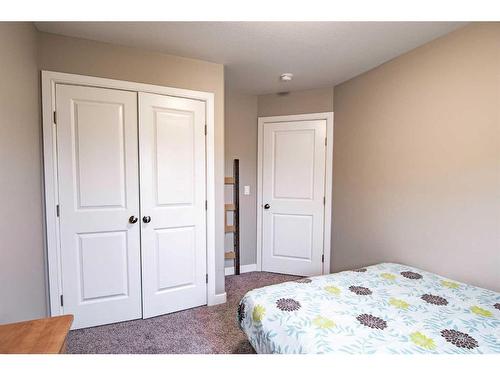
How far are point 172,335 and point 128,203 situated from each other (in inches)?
41.9

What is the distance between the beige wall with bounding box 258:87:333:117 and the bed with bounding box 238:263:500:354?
6.50 ft

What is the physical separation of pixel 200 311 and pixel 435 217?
203 centimetres

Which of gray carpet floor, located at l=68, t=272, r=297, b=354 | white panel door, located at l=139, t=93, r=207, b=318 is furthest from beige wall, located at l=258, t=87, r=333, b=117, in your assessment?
gray carpet floor, located at l=68, t=272, r=297, b=354

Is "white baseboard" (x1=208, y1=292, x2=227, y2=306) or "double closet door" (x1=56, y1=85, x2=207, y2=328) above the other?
"double closet door" (x1=56, y1=85, x2=207, y2=328)

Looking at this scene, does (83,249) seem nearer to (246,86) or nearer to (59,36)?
(59,36)

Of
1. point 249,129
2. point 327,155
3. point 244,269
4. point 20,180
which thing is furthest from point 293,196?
point 20,180

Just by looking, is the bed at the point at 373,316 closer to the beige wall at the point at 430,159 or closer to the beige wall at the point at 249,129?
the beige wall at the point at 430,159

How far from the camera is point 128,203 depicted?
76.6 inches

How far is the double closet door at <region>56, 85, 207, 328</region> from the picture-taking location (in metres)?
1.80

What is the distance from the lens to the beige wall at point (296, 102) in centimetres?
283

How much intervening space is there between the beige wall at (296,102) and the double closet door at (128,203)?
115 cm

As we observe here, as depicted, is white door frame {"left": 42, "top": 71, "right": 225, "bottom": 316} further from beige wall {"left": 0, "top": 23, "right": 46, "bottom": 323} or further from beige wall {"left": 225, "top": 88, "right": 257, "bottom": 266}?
beige wall {"left": 225, "top": 88, "right": 257, "bottom": 266}

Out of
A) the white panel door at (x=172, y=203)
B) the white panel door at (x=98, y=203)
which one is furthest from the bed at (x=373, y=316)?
the white panel door at (x=98, y=203)

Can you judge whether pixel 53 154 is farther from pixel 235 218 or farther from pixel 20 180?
pixel 235 218
